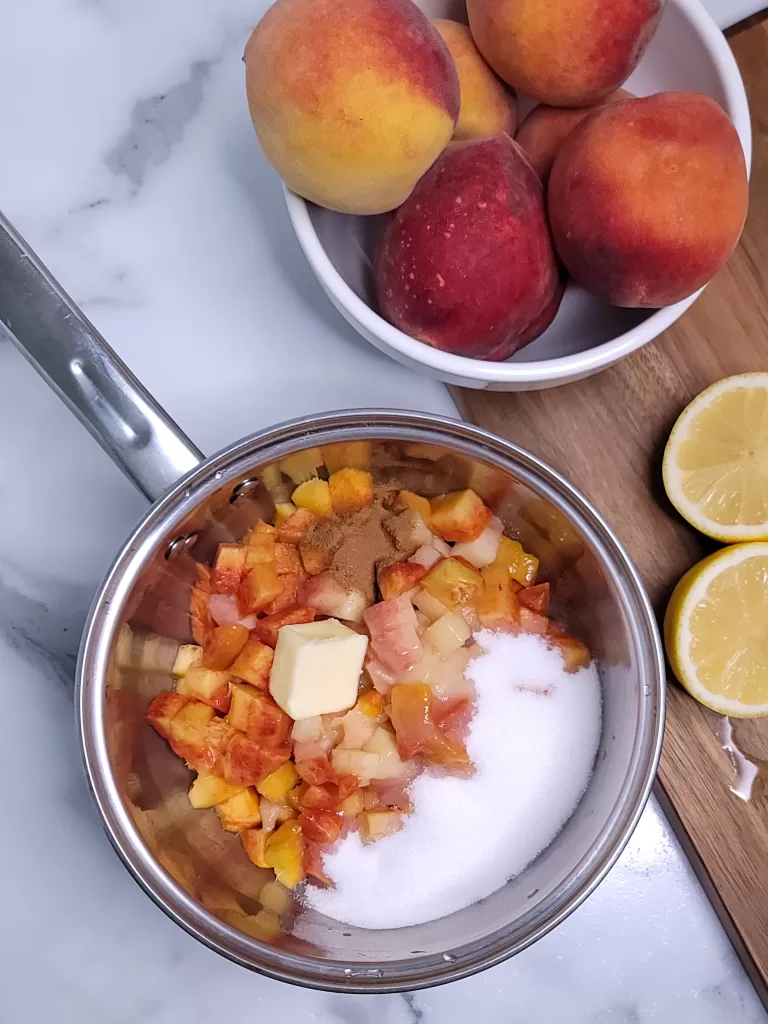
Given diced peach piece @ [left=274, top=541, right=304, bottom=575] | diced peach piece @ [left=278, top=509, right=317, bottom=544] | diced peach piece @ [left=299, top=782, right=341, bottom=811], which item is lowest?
diced peach piece @ [left=299, top=782, right=341, bottom=811]

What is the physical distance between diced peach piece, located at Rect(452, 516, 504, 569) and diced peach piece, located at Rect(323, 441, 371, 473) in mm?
121

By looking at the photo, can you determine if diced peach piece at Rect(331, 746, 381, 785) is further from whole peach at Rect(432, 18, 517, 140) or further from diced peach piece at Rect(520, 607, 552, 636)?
whole peach at Rect(432, 18, 517, 140)

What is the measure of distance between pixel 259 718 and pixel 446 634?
0.60 ft

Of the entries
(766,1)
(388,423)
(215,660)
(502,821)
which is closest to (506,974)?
(502,821)

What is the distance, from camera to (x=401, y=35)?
2.06ft

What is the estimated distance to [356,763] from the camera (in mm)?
759

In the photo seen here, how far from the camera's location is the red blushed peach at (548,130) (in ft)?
2.40

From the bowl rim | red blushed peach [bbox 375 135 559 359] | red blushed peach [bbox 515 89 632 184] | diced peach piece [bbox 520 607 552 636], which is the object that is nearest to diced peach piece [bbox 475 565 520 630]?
diced peach piece [bbox 520 607 552 636]

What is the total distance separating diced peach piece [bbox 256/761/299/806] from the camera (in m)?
0.77

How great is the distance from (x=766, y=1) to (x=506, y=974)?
3.33 ft

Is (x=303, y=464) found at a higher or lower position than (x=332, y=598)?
Result: higher

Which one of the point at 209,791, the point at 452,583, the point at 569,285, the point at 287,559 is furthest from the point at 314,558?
the point at 569,285

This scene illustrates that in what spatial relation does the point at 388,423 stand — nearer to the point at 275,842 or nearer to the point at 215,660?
the point at 215,660

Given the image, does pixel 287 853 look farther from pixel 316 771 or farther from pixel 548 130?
pixel 548 130
